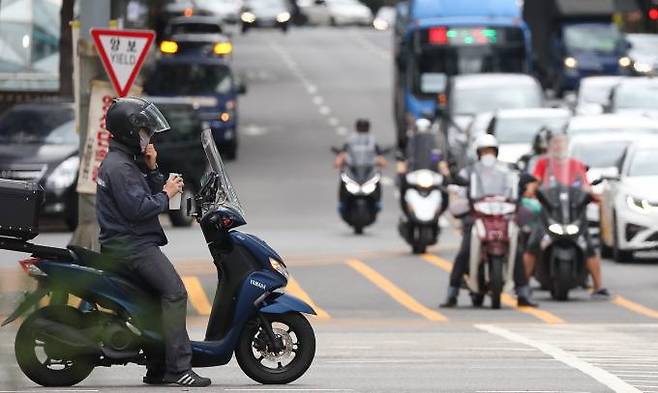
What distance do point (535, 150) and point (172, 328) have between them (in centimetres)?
1200

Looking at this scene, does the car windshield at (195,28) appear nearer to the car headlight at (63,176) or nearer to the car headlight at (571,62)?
the car headlight at (571,62)

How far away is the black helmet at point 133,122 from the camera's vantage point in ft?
38.2

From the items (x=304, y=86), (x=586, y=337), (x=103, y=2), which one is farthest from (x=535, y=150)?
(x=304, y=86)

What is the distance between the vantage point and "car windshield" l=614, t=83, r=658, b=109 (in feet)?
119

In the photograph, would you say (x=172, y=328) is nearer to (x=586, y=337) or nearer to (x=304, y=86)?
(x=586, y=337)

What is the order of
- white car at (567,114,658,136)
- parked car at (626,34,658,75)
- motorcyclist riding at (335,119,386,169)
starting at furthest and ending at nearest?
parked car at (626,34,658,75), white car at (567,114,658,136), motorcyclist riding at (335,119,386,169)

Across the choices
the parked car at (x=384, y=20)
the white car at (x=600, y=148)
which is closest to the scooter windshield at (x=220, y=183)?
the white car at (x=600, y=148)

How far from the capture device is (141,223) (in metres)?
11.7

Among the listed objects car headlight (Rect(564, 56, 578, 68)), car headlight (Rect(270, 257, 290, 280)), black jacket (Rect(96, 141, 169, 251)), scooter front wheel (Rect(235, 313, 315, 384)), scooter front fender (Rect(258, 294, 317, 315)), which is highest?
black jacket (Rect(96, 141, 169, 251))

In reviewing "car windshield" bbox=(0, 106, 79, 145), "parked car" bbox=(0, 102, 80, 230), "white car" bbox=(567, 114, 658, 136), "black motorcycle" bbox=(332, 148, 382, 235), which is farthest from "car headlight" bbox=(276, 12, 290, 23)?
"black motorcycle" bbox=(332, 148, 382, 235)

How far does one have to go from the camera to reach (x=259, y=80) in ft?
218

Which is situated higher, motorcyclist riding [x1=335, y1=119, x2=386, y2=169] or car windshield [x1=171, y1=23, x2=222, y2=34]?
car windshield [x1=171, y1=23, x2=222, y2=34]

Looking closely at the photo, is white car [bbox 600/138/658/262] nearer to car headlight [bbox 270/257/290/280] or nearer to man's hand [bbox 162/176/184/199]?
car headlight [bbox 270/257/290/280]

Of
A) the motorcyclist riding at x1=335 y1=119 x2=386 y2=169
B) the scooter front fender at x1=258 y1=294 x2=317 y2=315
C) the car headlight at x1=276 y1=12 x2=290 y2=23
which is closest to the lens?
the scooter front fender at x1=258 y1=294 x2=317 y2=315
